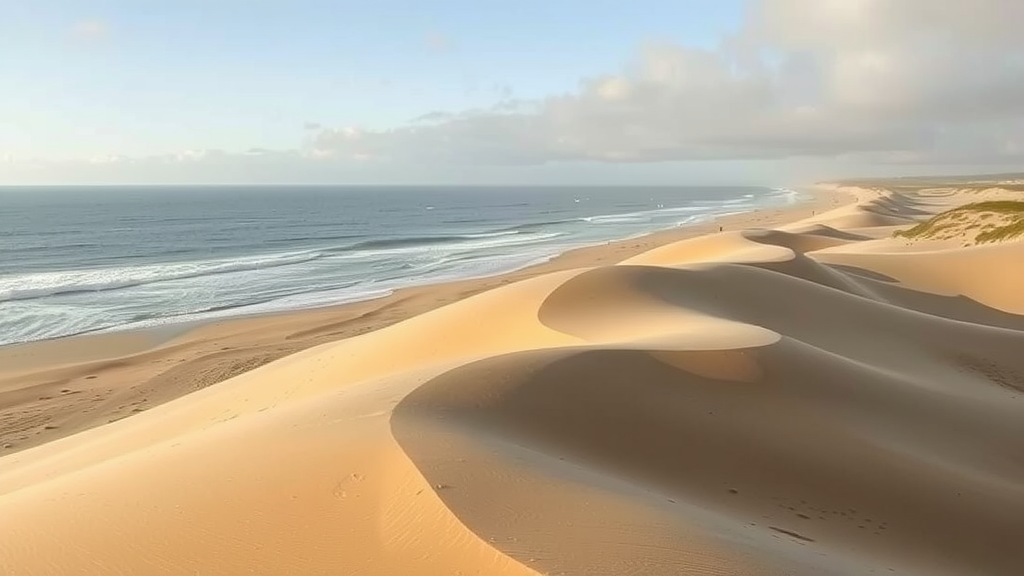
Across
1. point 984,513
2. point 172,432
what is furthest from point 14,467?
point 984,513

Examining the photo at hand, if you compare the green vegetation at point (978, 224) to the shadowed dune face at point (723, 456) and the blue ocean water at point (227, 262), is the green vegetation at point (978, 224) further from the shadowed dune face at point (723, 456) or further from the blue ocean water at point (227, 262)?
the shadowed dune face at point (723, 456)

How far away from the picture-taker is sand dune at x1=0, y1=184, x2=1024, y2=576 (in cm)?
361

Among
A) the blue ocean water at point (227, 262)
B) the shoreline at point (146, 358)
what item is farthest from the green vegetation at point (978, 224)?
the shoreline at point (146, 358)

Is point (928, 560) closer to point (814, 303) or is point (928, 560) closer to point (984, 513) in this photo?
A: point (984, 513)

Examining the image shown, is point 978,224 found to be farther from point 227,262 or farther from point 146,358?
point 227,262

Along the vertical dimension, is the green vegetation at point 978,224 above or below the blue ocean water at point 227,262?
above

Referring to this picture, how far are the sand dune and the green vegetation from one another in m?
20.3

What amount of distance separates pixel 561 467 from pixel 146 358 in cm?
1605

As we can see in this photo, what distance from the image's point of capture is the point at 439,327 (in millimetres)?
11953

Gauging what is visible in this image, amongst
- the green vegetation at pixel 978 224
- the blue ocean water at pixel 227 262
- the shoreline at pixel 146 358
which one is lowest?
the shoreline at pixel 146 358

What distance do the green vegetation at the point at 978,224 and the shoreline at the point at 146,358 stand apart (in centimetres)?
2188

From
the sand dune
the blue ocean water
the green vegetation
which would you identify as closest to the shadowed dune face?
the sand dune

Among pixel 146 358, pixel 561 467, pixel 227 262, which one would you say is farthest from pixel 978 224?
pixel 227 262

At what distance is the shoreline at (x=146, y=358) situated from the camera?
42.7ft
